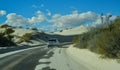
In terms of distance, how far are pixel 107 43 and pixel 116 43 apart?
2.19ft

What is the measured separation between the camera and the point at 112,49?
17844mm

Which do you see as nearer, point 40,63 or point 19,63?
point 40,63

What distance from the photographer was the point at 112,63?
16203 millimetres

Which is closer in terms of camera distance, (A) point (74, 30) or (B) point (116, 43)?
(B) point (116, 43)

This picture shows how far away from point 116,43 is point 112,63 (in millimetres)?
1891

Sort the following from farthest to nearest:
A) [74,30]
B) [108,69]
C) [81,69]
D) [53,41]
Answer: [74,30] → [53,41] → [81,69] → [108,69]

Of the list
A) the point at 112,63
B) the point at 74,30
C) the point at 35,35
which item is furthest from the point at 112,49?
the point at 74,30

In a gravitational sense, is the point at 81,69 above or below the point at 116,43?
below

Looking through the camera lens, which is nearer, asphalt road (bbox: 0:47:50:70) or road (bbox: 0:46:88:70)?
road (bbox: 0:46:88:70)

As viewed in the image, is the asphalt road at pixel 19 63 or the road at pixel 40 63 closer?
the road at pixel 40 63

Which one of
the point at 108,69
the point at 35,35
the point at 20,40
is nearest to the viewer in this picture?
the point at 108,69

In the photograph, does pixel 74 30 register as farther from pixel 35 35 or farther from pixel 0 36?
pixel 0 36

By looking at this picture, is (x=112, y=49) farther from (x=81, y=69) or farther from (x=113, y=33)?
(x=81, y=69)

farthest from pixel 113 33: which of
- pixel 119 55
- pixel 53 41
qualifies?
pixel 53 41
